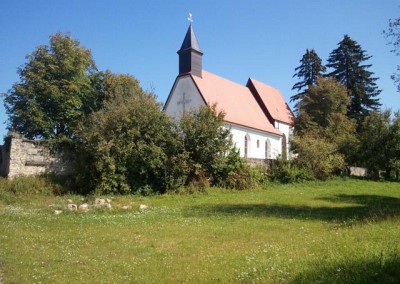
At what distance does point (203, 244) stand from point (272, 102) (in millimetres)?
36951

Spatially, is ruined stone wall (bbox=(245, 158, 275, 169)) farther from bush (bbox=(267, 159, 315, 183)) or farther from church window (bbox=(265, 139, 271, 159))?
church window (bbox=(265, 139, 271, 159))

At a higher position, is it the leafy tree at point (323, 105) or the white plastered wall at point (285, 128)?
the leafy tree at point (323, 105)

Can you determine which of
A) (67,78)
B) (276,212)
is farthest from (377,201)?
(67,78)

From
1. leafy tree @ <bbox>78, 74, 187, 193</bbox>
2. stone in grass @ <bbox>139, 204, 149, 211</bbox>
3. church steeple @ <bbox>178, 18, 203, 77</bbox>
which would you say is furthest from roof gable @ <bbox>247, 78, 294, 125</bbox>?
stone in grass @ <bbox>139, 204, 149, 211</bbox>

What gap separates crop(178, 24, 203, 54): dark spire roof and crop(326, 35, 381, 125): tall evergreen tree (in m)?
17.3

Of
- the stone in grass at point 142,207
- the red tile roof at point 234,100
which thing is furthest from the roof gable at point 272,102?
the stone in grass at point 142,207

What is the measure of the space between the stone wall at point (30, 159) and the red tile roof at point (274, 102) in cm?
2478

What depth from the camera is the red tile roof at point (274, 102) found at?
1705 inches

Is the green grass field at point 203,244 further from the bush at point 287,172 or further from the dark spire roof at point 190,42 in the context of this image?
the dark spire roof at point 190,42

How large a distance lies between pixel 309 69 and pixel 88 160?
34273 millimetres

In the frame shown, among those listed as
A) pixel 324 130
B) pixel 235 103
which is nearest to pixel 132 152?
pixel 235 103

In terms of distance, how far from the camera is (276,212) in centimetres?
1506

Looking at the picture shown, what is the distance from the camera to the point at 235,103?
125ft

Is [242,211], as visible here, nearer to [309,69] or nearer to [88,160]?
[88,160]
